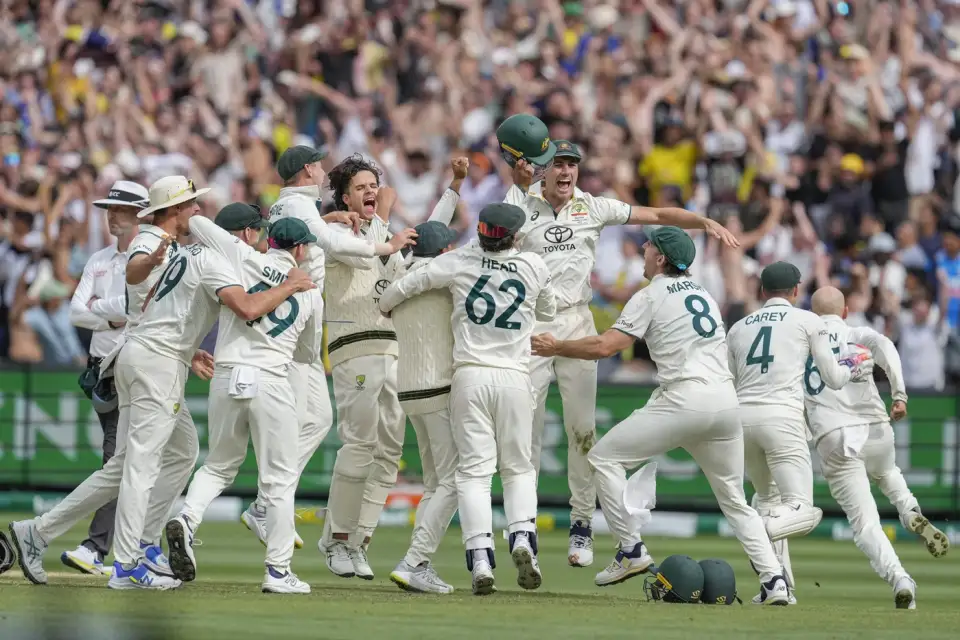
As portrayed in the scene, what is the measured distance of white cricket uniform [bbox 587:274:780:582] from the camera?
11.5 m

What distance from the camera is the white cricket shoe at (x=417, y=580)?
1170 centimetres

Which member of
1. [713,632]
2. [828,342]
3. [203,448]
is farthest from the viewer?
[203,448]

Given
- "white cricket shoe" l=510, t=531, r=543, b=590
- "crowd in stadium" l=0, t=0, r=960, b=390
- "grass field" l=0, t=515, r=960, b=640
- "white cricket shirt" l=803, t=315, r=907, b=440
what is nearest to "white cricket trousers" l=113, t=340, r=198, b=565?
"grass field" l=0, t=515, r=960, b=640

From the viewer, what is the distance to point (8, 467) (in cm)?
2002

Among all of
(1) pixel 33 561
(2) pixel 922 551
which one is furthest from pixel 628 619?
(2) pixel 922 551

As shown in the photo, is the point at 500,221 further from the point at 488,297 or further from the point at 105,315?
the point at 105,315

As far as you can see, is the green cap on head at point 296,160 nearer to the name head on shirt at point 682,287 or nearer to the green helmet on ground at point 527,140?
the green helmet on ground at point 527,140

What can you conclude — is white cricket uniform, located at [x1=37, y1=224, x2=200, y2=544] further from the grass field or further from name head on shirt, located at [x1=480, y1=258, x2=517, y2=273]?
name head on shirt, located at [x1=480, y1=258, x2=517, y2=273]

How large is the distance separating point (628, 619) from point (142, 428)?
10.8ft

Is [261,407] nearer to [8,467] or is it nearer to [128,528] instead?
[128,528]

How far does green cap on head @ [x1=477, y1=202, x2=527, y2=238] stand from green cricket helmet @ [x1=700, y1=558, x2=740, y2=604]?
254 cm

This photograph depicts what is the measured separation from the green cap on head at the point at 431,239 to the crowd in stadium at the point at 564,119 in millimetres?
7361

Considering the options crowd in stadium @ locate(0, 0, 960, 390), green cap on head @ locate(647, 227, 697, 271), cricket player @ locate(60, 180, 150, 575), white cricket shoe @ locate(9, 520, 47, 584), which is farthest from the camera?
crowd in stadium @ locate(0, 0, 960, 390)

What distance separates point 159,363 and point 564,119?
438 inches
